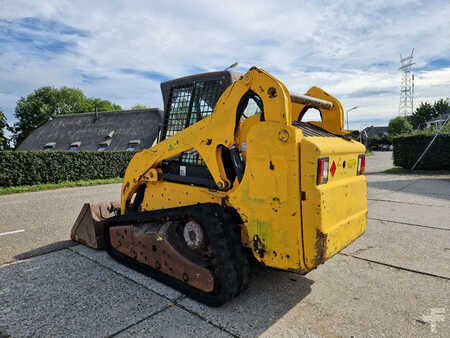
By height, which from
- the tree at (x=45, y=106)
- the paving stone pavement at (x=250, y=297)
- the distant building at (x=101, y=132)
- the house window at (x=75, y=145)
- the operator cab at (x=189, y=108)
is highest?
the tree at (x=45, y=106)

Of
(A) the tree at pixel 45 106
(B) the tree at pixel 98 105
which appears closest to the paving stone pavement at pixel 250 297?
(A) the tree at pixel 45 106

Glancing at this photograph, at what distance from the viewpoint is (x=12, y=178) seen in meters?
10.7

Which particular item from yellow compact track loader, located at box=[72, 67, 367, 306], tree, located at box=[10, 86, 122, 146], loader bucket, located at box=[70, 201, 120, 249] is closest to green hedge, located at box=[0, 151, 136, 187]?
loader bucket, located at box=[70, 201, 120, 249]

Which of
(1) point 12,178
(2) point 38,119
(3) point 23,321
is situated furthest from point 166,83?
(2) point 38,119

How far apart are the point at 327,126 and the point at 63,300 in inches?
128

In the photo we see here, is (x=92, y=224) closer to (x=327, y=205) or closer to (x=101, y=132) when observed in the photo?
(x=327, y=205)

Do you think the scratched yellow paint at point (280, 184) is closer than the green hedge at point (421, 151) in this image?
Yes

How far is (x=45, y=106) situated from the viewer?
50812mm

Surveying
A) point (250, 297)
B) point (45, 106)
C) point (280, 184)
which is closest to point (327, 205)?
point (280, 184)

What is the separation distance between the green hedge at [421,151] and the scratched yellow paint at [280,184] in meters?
14.4

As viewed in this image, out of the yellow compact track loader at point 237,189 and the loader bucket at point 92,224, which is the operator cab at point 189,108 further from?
the loader bucket at point 92,224

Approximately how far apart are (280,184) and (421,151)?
15595 mm

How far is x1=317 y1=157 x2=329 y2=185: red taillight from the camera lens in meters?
2.21

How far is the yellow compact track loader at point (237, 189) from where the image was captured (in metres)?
2.22
